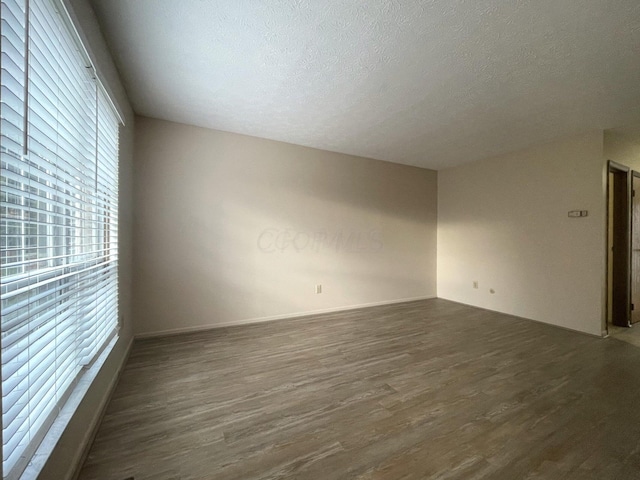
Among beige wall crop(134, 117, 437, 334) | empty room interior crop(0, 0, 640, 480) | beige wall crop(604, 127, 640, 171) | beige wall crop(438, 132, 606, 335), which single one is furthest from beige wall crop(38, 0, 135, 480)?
beige wall crop(604, 127, 640, 171)

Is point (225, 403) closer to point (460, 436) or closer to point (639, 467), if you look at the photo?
point (460, 436)

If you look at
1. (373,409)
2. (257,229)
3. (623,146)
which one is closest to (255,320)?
(257,229)

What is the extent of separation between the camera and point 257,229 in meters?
3.48

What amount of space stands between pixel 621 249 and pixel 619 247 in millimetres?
34

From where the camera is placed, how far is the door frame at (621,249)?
3408mm

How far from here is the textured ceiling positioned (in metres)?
1.47

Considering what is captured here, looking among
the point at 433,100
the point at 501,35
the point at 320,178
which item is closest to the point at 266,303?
the point at 320,178

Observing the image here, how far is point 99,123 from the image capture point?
167 centimetres

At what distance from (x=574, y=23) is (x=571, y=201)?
2.62 m

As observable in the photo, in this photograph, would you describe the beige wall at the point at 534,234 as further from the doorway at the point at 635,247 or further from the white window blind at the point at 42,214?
the white window blind at the point at 42,214

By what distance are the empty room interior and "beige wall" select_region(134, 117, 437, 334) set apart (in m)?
0.03

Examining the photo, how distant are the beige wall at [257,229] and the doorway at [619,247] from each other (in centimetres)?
267

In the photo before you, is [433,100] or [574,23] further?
[433,100]

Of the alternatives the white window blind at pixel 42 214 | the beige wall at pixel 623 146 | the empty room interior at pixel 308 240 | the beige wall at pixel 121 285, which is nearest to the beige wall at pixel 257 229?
the empty room interior at pixel 308 240
